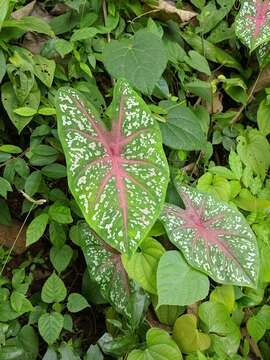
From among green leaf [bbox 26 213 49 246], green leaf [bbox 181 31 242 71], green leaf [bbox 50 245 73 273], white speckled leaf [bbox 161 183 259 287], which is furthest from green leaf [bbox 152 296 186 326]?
A: green leaf [bbox 181 31 242 71]

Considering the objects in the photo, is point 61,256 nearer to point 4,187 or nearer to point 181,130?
point 4,187

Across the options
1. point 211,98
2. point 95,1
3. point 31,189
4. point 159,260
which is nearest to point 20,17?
point 95,1

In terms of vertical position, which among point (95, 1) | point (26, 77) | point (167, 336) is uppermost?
point (95, 1)

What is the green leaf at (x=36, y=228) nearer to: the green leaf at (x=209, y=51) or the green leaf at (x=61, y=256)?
the green leaf at (x=61, y=256)

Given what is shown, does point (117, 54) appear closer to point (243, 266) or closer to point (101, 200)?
point (101, 200)

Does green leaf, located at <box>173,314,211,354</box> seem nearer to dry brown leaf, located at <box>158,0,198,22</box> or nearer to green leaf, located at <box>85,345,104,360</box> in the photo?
green leaf, located at <box>85,345,104,360</box>

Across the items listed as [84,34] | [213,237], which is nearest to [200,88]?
[84,34]
